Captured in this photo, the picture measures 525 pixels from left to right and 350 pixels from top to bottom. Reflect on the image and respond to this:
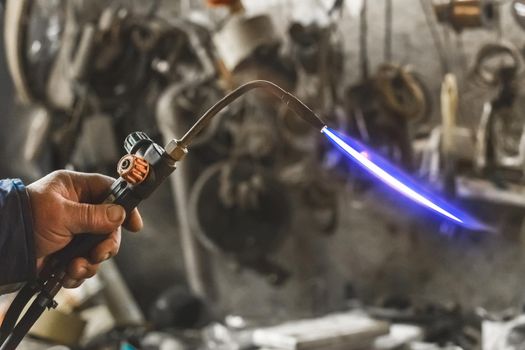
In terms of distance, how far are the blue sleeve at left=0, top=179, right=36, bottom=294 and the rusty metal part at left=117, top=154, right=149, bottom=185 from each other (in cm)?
16

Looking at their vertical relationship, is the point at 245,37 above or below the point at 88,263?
above

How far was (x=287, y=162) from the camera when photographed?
305 cm

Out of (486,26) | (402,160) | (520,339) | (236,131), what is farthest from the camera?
(236,131)

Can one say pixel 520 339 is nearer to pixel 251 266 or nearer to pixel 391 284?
pixel 391 284

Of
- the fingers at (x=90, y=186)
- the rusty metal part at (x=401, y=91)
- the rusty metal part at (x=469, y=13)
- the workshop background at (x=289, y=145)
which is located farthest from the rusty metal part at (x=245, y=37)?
the fingers at (x=90, y=186)

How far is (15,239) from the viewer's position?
4.05 ft

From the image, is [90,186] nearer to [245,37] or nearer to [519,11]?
[519,11]

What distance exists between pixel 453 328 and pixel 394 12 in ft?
3.01

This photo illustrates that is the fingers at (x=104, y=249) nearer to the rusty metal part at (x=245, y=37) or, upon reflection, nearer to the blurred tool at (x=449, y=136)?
the blurred tool at (x=449, y=136)

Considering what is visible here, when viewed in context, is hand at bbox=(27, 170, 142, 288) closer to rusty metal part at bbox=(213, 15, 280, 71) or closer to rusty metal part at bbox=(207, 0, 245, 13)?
rusty metal part at bbox=(207, 0, 245, 13)

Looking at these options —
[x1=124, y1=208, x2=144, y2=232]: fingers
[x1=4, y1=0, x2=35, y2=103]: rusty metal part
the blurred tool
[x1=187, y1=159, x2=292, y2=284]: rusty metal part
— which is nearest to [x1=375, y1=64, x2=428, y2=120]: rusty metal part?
the blurred tool

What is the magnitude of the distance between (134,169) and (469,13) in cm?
134

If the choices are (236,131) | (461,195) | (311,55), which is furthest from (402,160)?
(236,131)

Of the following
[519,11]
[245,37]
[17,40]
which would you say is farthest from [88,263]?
[17,40]
